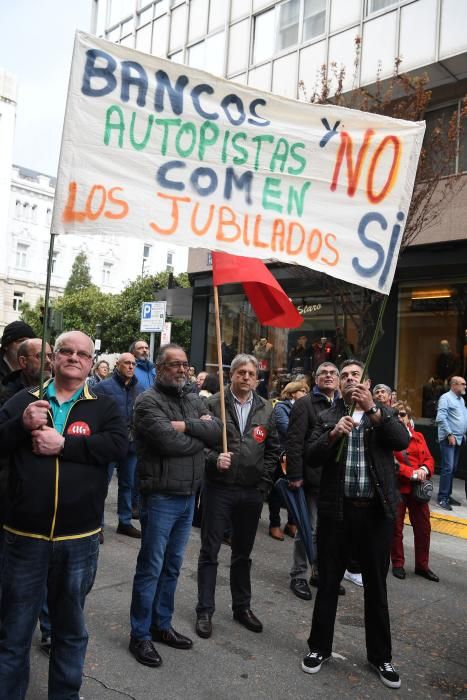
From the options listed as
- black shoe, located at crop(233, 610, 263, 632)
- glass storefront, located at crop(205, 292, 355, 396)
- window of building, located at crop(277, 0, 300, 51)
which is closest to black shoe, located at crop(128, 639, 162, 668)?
black shoe, located at crop(233, 610, 263, 632)

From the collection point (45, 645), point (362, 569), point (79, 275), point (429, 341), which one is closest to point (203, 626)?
point (45, 645)

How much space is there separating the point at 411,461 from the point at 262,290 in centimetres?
272

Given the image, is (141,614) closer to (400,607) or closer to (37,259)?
(400,607)

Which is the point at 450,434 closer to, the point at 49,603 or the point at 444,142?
the point at 444,142

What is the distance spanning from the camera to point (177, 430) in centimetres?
390

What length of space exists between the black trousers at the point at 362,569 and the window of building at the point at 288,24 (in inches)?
578

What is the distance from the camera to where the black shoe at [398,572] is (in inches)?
233

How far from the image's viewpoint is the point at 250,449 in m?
4.51

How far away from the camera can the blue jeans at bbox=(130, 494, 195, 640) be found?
3.79 meters

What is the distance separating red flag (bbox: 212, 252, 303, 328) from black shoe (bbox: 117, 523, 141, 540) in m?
3.18

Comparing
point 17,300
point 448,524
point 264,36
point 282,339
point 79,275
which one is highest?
point 264,36

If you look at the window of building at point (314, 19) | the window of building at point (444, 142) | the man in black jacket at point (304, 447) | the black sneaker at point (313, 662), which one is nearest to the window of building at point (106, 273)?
the window of building at point (314, 19)

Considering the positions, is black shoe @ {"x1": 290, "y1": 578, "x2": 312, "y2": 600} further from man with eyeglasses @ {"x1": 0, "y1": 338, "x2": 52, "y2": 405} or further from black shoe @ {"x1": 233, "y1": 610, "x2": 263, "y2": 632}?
man with eyeglasses @ {"x1": 0, "y1": 338, "x2": 52, "y2": 405}

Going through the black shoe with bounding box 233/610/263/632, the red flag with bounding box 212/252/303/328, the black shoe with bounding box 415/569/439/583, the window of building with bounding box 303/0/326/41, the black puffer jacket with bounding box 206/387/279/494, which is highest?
the window of building with bounding box 303/0/326/41
